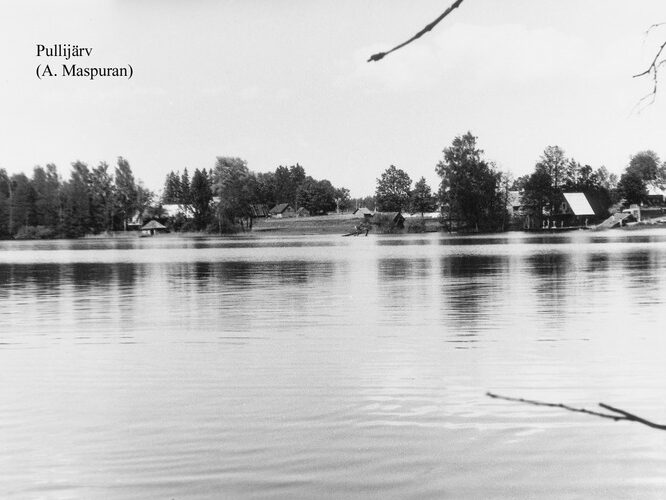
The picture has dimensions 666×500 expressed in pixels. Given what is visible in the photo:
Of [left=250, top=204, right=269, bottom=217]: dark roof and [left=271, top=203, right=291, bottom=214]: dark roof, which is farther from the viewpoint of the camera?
[left=271, top=203, right=291, bottom=214]: dark roof

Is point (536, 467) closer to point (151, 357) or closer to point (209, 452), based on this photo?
point (209, 452)

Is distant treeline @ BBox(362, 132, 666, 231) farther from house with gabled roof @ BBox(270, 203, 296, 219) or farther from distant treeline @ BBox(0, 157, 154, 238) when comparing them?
house with gabled roof @ BBox(270, 203, 296, 219)

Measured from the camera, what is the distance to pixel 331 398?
15.1 ft

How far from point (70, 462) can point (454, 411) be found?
1.85 metres

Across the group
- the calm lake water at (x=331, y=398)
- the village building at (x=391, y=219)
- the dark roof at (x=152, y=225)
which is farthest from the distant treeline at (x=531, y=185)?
the calm lake water at (x=331, y=398)

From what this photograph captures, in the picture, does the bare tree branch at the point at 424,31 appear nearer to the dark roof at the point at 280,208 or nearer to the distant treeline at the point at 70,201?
the distant treeline at the point at 70,201

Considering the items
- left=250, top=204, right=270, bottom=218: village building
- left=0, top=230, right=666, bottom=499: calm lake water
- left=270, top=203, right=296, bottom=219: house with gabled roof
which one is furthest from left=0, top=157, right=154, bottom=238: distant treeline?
left=0, top=230, right=666, bottom=499: calm lake water

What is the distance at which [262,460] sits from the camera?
3385mm

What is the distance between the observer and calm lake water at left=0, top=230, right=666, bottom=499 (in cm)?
313

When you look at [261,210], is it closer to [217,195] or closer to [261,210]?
[261,210]

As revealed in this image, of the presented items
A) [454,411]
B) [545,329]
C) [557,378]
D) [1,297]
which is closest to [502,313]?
[545,329]

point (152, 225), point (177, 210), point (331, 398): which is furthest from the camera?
point (177, 210)

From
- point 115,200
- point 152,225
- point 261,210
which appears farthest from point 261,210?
point 115,200

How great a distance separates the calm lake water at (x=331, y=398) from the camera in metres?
3.13
